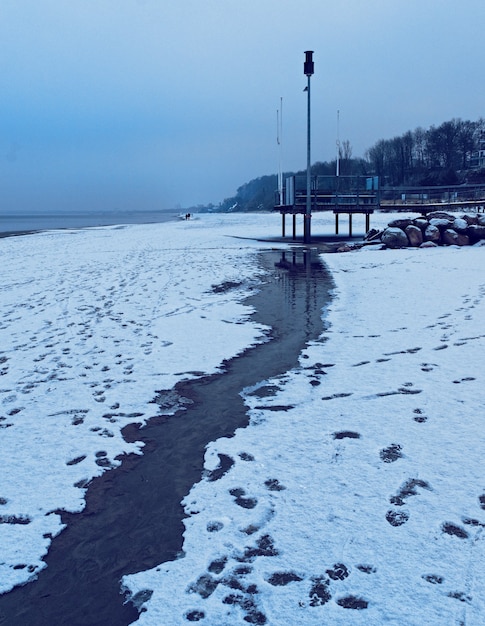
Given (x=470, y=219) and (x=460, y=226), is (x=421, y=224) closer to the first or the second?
(x=460, y=226)

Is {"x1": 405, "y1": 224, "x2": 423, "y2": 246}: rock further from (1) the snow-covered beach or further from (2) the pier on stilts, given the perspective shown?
(1) the snow-covered beach

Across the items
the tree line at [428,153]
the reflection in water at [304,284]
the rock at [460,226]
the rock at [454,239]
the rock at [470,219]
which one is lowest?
the reflection in water at [304,284]

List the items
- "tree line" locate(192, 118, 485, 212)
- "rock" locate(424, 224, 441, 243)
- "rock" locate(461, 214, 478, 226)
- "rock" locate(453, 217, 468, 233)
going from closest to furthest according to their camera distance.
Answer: "rock" locate(424, 224, 441, 243) → "rock" locate(453, 217, 468, 233) → "rock" locate(461, 214, 478, 226) → "tree line" locate(192, 118, 485, 212)

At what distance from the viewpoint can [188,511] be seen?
11.6ft

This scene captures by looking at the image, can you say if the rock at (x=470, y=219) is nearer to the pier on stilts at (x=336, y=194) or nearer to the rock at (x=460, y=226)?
the rock at (x=460, y=226)

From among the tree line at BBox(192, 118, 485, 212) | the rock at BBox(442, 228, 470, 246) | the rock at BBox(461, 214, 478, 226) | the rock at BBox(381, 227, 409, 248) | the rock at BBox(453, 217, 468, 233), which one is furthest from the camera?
the tree line at BBox(192, 118, 485, 212)

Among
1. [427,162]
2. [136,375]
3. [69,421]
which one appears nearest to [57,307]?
[136,375]

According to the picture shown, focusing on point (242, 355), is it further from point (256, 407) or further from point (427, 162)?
point (427, 162)

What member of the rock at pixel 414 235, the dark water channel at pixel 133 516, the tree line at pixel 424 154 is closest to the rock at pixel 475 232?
the rock at pixel 414 235

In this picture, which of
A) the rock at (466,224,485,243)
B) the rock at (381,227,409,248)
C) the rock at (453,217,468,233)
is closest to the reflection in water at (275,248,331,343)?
the rock at (381,227,409,248)

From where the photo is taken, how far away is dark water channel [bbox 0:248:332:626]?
108 inches

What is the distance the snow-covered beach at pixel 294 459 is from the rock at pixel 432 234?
39.8 feet

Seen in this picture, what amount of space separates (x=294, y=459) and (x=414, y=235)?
18.3 metres

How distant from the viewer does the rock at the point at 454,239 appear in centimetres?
2075
